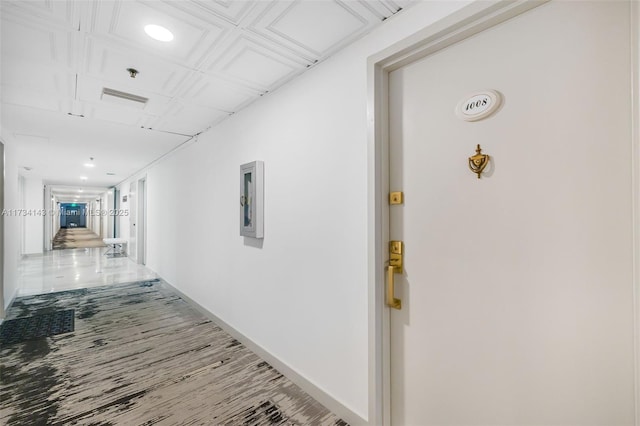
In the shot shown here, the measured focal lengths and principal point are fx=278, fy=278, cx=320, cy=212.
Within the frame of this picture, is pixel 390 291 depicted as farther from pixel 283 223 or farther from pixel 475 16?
pixel 475 16

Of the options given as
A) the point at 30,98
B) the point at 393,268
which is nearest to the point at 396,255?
the point at 393,268

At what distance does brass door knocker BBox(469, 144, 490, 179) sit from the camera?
140cm

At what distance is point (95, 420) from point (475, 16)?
3420mm

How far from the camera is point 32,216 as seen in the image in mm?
8727

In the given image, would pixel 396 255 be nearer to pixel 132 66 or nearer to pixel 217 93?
pixel 217 93

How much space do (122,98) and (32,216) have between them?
9192 millimetres

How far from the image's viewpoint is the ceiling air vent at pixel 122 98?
2.77 metres

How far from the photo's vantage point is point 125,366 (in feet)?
8.69

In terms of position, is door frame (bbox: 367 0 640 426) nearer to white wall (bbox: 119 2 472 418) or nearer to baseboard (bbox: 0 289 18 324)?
white wall (bbox: 119 2 472 418)

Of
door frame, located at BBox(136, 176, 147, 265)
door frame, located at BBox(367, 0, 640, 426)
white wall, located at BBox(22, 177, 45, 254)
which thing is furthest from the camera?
white wall, located at BBox(22, 177, 45, 254)

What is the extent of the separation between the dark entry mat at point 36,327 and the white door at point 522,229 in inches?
162

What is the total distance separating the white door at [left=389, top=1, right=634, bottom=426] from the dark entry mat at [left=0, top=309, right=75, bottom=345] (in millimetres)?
4102

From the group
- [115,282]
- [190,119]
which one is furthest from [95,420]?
[115,282]

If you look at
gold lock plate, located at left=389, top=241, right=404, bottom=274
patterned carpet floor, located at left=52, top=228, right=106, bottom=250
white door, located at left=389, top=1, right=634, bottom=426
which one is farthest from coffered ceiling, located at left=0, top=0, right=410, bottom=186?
patterned carpet floor, located at left=52, top=228, right=106, bottom=250
